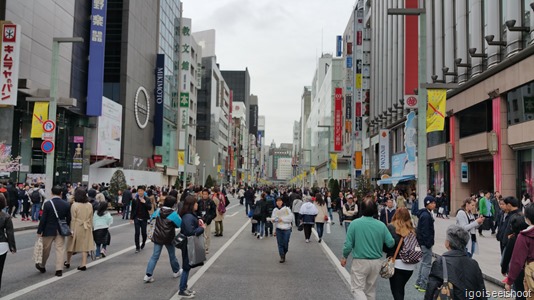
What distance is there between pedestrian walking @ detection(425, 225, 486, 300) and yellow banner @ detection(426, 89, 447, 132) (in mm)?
10691

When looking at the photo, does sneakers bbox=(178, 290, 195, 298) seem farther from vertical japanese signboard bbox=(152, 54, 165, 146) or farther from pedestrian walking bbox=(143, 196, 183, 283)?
vertical japanese signboard bbox=(152, 54, 165, 146)

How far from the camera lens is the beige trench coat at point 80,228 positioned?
1027 centimetres

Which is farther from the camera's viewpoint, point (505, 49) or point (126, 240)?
point (505, 49)

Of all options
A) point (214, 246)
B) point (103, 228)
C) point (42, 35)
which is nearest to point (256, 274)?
point (103, 228)

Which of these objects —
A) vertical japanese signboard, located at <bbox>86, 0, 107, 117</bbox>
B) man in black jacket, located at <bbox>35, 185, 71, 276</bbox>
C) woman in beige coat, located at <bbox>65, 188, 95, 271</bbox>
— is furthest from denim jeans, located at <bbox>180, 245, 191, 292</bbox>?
vertical japanese signboard, located at <bbox>86, 0, 107, 117</bbox>

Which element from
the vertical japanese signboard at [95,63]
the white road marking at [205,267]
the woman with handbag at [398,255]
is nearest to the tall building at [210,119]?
the vertical japanese signboard at [95,63]

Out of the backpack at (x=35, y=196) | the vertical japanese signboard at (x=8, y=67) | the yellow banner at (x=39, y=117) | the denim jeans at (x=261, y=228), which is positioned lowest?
the denim jeans at (x=261, y=228)

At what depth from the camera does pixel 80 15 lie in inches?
1693

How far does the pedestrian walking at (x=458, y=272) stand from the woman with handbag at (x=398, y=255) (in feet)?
6.00

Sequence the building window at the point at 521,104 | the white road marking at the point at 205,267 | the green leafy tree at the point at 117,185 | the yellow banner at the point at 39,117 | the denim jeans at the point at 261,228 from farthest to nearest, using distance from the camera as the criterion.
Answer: the green leafy tree at the point at 117,185 → the building window at the point at 521,104 → the yellow banner at the point at 39,117 → the denim jeans at the point at 261,228 → the white road marking at the point at 205,267

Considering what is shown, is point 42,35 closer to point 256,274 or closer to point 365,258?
point 256,274

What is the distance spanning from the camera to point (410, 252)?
6.67 metres

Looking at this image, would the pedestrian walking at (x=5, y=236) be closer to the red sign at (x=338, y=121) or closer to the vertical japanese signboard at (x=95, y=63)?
the vertical japanese signboard at (x=95, y=63)

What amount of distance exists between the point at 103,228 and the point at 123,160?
3944 cm
